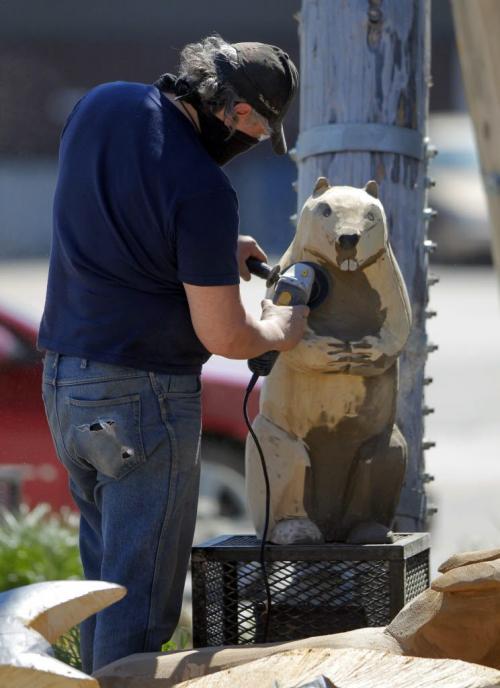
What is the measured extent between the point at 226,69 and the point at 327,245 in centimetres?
71

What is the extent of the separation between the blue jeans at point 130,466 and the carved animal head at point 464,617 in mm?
620

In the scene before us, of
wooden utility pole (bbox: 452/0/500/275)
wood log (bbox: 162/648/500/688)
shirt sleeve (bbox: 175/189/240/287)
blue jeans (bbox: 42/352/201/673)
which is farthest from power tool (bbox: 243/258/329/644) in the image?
wooden utility pole (bbox: 452/0/500/275)

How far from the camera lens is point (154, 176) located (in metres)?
2.68

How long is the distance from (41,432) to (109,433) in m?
3.56

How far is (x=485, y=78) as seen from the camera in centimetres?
394

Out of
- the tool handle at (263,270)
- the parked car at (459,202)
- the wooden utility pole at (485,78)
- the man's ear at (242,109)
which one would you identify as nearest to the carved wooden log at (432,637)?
the tool handle at (263,270)

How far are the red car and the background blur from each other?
4951 mm

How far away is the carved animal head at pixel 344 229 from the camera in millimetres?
3293

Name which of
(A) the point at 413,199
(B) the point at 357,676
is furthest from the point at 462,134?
(B) the point at 357,676

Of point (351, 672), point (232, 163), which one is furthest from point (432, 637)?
point (232, 163)

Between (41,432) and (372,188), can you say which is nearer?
(372,188)

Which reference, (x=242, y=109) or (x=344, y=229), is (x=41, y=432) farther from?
(x=242, y=109)

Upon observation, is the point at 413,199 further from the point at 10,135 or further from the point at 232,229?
the point at 10,135

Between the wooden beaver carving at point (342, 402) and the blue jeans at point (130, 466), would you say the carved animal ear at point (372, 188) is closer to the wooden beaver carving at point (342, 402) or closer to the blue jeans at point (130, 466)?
the wooden beaver carving at point (342, 402)
